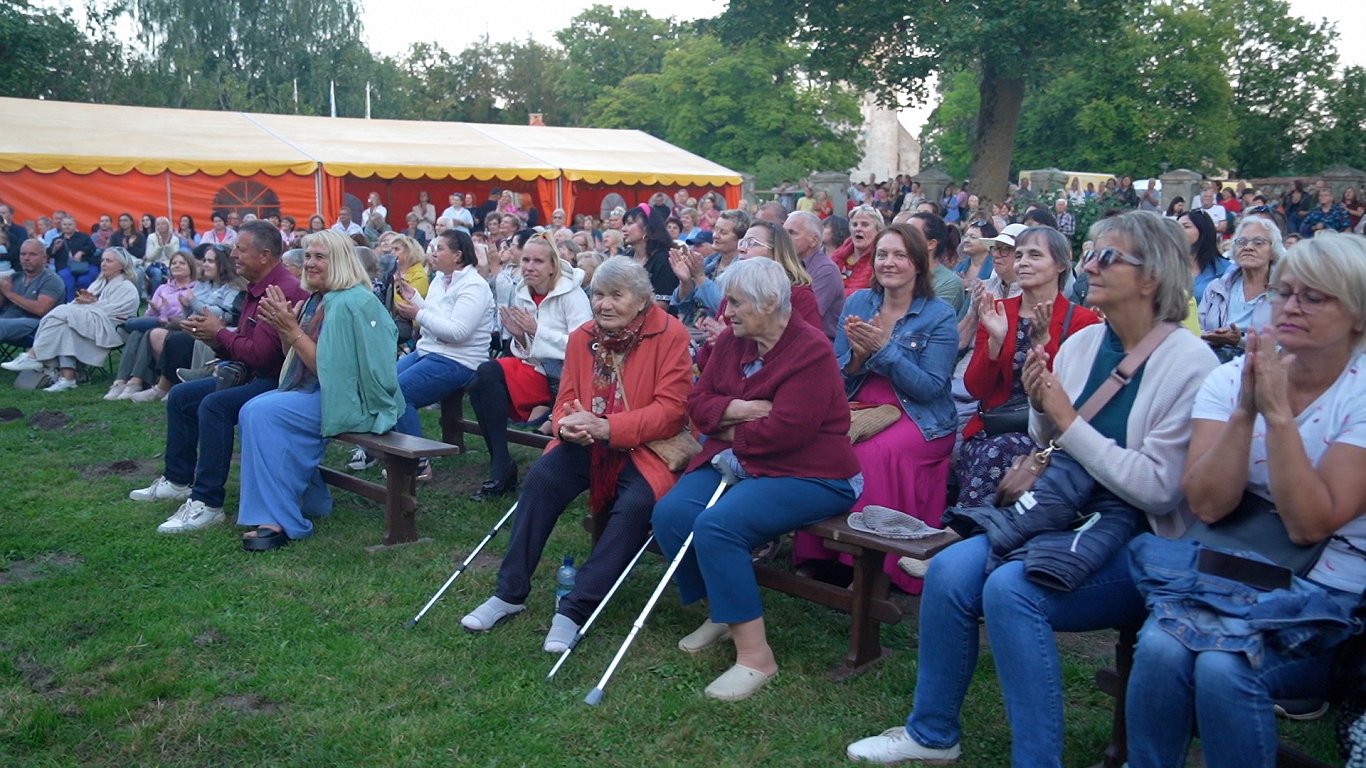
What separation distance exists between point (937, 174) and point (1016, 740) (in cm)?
2592

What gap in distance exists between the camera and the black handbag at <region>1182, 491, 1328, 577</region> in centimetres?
275

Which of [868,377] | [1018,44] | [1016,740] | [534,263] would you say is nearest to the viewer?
[1016,740]

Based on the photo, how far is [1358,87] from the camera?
1665 inches

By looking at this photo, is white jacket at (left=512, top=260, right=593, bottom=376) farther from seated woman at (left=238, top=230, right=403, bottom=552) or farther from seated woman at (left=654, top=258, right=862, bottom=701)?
seated woman at (left=654, top=258, right=862, bottom=701)

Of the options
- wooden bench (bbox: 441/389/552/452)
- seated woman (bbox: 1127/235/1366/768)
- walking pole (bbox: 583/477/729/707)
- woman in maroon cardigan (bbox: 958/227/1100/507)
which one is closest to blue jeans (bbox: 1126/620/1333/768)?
seated woman (bbox: 1127/235/1366/768)

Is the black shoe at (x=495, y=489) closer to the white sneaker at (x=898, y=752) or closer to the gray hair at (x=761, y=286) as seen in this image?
the gray hair at (x=761, y=286)

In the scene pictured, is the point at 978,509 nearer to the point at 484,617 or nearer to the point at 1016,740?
the point at 1016,740

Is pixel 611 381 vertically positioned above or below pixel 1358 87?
below

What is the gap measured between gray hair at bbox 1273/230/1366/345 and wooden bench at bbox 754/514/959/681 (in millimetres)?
1446

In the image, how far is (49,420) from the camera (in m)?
8.62

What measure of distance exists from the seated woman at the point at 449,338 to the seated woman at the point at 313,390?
2.60 feet

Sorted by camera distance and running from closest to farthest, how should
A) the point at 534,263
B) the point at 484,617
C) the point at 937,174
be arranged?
the point at 484,617, the point at 534,263, the point at 937,174

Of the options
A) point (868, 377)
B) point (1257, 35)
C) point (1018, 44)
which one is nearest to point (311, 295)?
point (868, 377)

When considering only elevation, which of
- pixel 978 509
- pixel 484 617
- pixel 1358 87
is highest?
pixel 1358 87
